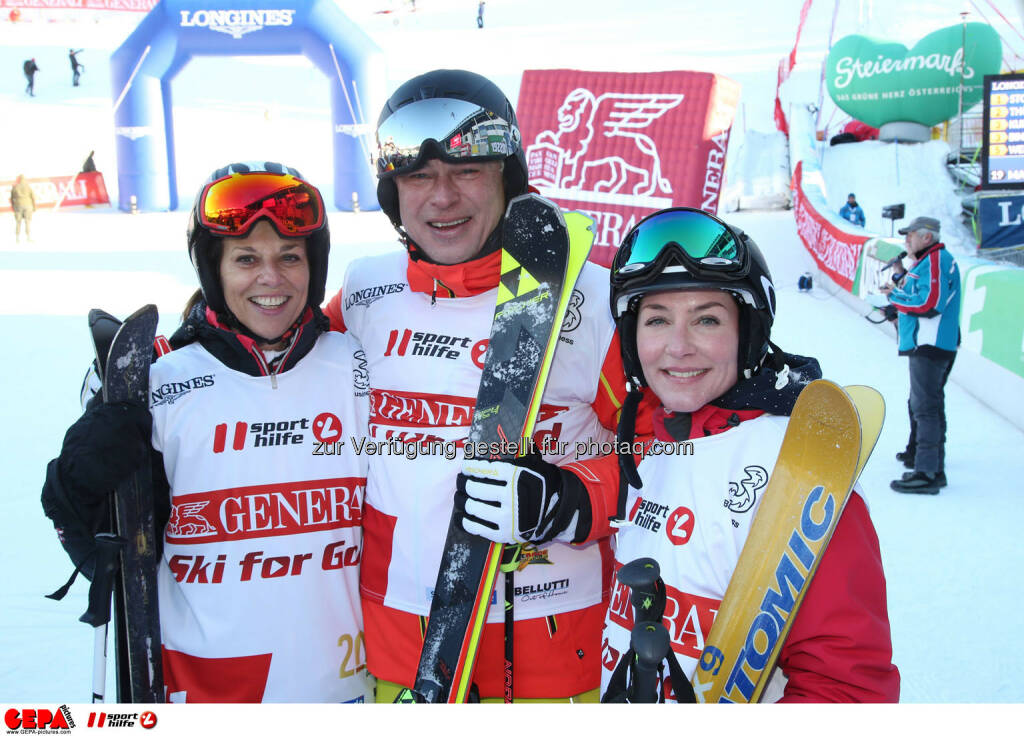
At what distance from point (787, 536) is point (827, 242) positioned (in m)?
12.0

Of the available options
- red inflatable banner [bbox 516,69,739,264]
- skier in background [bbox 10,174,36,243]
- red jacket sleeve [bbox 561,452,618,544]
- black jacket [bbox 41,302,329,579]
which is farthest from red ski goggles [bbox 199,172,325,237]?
skier in background [bbox 10,174,36,243]

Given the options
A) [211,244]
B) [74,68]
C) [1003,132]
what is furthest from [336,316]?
[74,68]

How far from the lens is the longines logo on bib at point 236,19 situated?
16.2 meters

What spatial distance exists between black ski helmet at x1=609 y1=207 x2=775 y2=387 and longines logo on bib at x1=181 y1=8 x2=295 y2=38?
55.1 feet

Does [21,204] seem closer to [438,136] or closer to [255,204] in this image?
[255,204]

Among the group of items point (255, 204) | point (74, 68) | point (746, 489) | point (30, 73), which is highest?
Result: point (74, 68)

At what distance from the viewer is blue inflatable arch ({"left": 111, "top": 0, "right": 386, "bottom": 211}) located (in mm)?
16234

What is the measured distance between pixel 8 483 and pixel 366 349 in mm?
4526

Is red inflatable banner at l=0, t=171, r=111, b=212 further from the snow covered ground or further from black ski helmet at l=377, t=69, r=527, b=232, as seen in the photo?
black ski helmet at l=377, t=69, r=527, b=232

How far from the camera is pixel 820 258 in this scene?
12844mm

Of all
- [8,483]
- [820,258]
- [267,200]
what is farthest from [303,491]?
[820,258]

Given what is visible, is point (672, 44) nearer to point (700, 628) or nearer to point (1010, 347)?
point (1010, 347)

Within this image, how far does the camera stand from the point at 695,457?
5.36ft

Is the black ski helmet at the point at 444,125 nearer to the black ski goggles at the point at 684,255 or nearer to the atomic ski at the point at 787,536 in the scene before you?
the black ski goggles at the point at 684,255
